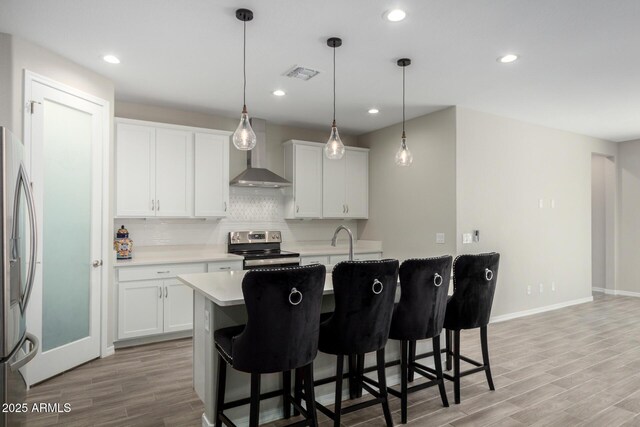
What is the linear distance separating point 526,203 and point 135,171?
16.8ft

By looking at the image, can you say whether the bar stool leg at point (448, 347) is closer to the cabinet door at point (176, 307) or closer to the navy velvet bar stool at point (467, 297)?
the navy velvet bar stool at point (467, 297)

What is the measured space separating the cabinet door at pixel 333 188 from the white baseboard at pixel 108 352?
310cm

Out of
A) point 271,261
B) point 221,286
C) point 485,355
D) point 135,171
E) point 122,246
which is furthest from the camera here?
point 271,261

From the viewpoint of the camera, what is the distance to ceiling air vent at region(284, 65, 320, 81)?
352 centimetres

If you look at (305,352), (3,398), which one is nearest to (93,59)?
(3,398)

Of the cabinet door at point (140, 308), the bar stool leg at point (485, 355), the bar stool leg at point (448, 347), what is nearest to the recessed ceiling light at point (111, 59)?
the cabinet door at point (140, 308)

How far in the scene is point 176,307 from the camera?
13.8 ft

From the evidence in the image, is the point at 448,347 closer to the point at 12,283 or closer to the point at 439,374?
the point at 439,374

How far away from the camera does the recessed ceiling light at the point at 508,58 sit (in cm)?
320

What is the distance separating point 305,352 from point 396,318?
2.47 ft

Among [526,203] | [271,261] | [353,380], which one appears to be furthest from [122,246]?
[526,203]

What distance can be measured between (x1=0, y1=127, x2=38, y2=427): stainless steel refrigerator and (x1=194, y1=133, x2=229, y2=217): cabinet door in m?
2.80

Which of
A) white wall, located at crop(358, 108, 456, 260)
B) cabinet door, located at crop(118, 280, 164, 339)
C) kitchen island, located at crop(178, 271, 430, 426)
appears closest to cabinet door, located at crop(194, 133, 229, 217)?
cabinet door, located at crop(118, 280, 164, 339)

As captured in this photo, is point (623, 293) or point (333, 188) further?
point (623, 293)
